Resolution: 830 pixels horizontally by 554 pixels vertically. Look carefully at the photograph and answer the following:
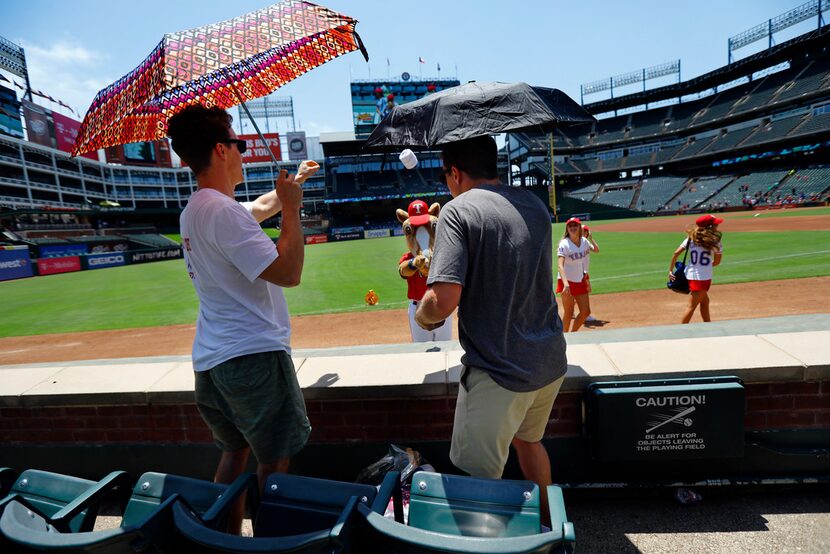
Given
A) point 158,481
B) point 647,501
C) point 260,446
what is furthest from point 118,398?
point 647,501

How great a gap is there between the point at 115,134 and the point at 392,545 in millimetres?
2646

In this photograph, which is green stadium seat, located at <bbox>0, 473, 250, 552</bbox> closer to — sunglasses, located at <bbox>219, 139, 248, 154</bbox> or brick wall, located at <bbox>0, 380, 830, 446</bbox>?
brick wall, located at <bbox>0, 380, 830, 446</bbox>

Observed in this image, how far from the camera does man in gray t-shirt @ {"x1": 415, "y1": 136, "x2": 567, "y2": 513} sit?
70.0 inches

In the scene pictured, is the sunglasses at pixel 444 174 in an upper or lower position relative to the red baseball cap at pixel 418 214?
upper

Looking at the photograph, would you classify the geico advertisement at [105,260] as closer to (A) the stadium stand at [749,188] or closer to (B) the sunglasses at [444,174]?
(B) the sunglasses at [444,174]

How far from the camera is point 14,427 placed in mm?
2820

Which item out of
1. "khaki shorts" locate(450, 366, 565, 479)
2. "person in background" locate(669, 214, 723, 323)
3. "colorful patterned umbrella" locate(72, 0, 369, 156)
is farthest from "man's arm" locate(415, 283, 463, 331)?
"person in background" locate(669, 214, 723, 323)

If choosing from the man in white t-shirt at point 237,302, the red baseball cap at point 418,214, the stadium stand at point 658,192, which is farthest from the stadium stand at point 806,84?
the man in white t-shirt at point 237,302

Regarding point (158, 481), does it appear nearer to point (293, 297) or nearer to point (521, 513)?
point (521, 513)

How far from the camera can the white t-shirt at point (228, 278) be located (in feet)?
6.16

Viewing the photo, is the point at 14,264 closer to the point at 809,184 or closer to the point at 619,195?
the point at 619,195

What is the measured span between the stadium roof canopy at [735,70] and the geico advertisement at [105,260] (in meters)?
43.3

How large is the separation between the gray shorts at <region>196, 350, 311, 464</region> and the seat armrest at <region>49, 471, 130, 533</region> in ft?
1.45

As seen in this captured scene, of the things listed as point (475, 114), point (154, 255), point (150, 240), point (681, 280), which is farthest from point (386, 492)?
point (150, 240)
